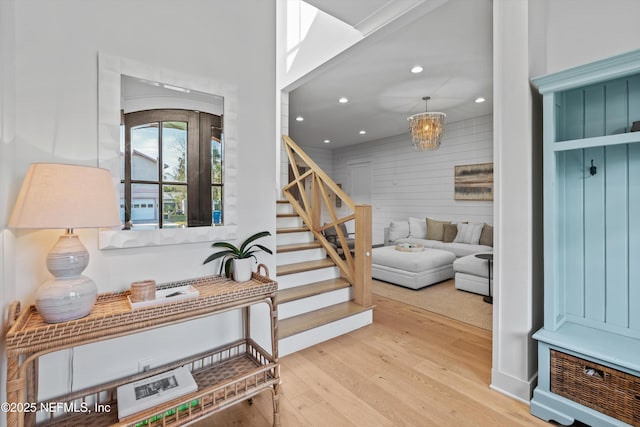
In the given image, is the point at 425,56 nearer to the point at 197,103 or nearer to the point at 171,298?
the point at 197,103

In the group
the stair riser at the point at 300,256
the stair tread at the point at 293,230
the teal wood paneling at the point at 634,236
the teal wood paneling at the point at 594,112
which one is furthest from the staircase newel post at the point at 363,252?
the teal wood paneling at the point at 634,236

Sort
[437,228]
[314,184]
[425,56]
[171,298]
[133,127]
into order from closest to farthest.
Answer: [171,298] → [133,127] → [425,56] → [314,184] → [437,228]

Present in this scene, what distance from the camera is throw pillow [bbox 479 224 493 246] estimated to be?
5.29m

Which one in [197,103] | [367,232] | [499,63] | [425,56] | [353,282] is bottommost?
[353,282]

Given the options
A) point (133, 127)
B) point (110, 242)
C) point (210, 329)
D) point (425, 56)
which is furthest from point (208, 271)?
point (425, 56)

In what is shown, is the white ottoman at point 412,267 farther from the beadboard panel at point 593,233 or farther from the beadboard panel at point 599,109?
the beadboard panel at point 599,109

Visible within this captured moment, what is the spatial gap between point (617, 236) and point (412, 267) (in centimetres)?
259

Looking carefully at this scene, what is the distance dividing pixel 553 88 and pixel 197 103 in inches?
81.4

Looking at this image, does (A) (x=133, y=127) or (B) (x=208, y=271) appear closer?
(A) (x=133, y=127)

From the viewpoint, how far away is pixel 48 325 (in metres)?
1.11

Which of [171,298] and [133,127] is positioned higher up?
[133,127]

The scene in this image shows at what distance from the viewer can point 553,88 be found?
166 cm

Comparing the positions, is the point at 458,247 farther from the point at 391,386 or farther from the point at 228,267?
the point at 228,267

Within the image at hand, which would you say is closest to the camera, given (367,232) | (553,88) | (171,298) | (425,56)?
(171,298)
